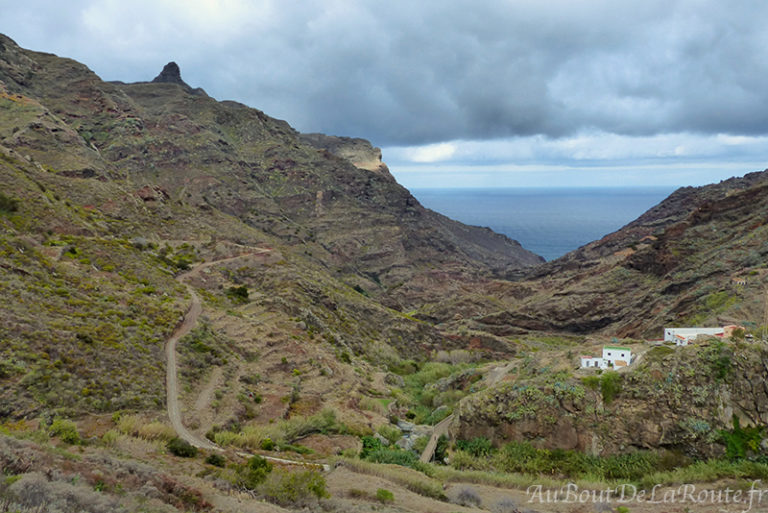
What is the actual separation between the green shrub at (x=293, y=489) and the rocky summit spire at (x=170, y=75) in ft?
616

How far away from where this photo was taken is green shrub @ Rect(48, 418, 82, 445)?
1441 cm

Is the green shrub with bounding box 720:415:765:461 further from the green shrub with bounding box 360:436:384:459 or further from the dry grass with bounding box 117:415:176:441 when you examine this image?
the dry grass with bounding box 117:415:176:441

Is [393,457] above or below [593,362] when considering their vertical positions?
below

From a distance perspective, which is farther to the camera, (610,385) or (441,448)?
(441,448)

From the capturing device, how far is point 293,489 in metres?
12.7

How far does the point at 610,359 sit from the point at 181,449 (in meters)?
20.3

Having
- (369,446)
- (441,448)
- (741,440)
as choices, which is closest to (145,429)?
(369,446)

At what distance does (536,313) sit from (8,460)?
68.6 meters

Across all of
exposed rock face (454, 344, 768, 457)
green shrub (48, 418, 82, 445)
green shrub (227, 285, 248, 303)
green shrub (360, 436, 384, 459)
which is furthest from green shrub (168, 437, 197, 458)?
green shrub (227, 285, 248, 303)

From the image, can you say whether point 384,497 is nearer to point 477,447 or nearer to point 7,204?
point 477,447

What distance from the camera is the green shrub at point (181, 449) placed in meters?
15.4

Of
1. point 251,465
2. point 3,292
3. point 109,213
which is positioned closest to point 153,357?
point 3,292

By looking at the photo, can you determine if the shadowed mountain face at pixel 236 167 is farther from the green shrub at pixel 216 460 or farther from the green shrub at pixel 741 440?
the green shrub at pixel 741 440

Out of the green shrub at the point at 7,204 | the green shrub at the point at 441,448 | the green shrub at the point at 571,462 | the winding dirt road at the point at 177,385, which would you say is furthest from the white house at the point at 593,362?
the green shrub at the point at 7,204
